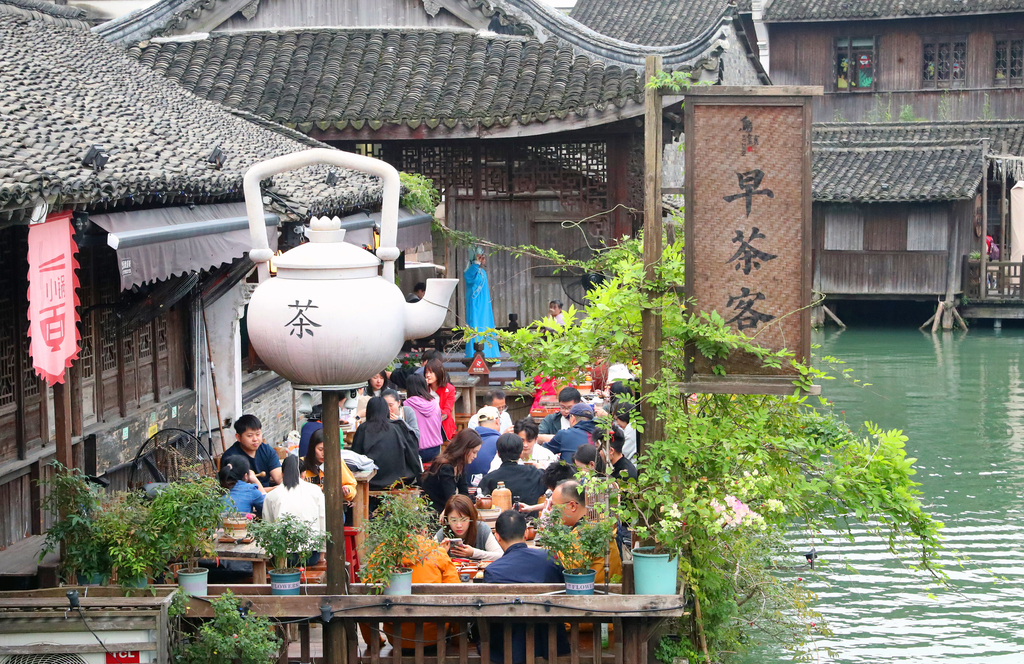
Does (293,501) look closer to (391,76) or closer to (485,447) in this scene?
(485,447)

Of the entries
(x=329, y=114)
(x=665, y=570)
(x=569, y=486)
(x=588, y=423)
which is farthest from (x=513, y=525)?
(x=329, y=114)

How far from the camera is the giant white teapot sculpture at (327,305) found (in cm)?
566

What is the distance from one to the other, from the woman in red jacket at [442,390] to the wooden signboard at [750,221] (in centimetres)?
608

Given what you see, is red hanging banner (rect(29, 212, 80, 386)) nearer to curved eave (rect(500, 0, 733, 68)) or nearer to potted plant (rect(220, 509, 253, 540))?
potted plant (rect(220, 509, 253, 540))

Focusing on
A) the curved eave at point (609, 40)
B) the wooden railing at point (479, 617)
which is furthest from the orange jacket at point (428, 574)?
the curved eave at point (609, 40)

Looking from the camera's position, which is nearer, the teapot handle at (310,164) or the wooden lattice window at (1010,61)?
the teapot handle at (310,164)

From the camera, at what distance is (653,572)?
6418 mm

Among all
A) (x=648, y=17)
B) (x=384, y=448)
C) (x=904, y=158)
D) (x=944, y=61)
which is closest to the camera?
(x=384, y=448)

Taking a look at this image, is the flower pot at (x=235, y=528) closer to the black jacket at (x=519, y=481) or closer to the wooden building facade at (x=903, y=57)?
the black jacket at (x=519, y=481)

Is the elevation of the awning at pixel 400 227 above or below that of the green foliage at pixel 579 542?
above

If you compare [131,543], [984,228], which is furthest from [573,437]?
[984,228]

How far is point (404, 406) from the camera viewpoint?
11586mm

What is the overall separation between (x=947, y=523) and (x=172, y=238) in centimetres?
927

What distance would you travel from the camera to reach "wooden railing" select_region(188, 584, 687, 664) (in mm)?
6254
